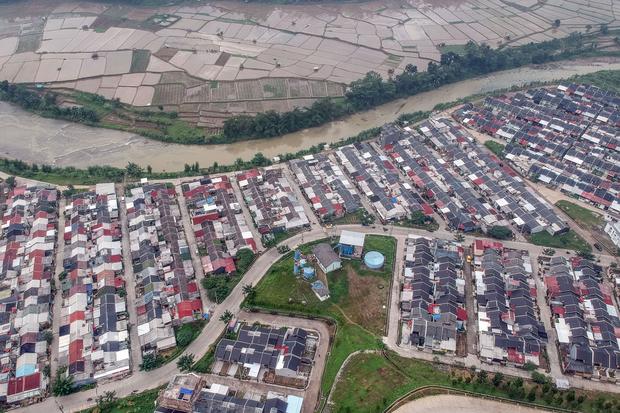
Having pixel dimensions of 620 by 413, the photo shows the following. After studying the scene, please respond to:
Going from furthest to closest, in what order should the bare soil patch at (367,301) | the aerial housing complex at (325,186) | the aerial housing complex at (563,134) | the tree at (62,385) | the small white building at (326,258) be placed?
the aerial housing complex at (563,134), the aerial housing complex at (325,186), the small white building at (326,258), the bare soil patch at (367,301), the tree at (62,385)

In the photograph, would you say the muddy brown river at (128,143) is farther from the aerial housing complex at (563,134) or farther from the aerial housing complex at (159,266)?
the aerial housing complex at (563,134)

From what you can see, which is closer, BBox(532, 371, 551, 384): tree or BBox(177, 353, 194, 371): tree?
BBox(532, 371, 551, 384): tree

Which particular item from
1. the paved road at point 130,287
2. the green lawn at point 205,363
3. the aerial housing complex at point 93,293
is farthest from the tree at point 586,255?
the aerial housing complex at point 93,293

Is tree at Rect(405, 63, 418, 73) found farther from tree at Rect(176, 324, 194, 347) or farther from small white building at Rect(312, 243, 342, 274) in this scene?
tree at Rect(176, 324, 194, 347)

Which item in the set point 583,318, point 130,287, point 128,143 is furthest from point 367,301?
point 128,143

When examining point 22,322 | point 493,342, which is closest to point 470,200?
point 493,342

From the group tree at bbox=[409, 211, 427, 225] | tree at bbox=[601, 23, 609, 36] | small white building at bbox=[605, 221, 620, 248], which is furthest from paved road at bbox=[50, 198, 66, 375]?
tree at bbox=[601, 23, 609, 36]
